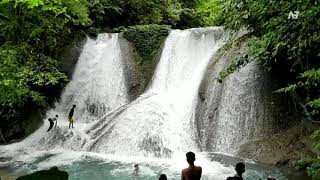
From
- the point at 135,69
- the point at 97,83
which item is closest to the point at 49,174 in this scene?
the point at 135,69

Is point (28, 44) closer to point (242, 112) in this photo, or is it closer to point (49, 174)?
point (242, 112)

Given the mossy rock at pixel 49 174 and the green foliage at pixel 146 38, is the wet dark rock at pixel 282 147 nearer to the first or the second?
the green foliage at pixel 146 38

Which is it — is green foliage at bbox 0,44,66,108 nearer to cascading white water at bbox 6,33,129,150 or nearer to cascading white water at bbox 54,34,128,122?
cascading white water at bbox 6,33,129,150

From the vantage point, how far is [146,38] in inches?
777

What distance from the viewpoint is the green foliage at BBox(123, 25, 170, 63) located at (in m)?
19.5

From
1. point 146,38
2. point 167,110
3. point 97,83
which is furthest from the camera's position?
point 146,38

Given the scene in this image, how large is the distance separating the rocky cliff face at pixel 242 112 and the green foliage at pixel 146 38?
5334 millimetres

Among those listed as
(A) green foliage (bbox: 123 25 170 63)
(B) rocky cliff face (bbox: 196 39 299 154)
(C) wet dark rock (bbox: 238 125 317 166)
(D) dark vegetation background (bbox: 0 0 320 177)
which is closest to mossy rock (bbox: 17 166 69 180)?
(D) dark vegetation background (bbox: 0 0 320 177)

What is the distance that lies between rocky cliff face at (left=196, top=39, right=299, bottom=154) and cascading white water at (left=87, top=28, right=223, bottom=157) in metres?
0.68

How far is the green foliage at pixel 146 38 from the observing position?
19.5 metres

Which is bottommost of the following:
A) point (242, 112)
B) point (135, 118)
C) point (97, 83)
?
point (135, 118)

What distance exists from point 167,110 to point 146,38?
218 inches

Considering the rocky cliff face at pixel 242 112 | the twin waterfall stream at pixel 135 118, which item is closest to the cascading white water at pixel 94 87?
the twin waterfall stream at pixel 135 118

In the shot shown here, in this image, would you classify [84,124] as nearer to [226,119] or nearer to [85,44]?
[85,44]
